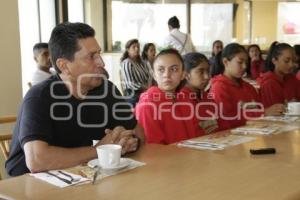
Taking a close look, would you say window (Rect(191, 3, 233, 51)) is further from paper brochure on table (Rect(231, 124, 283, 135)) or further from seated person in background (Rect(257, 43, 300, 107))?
paper brochure on table (Rect(231, 124, 283, 135))

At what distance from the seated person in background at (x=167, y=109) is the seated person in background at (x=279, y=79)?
3.57 feet

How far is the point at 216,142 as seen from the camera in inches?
72.0

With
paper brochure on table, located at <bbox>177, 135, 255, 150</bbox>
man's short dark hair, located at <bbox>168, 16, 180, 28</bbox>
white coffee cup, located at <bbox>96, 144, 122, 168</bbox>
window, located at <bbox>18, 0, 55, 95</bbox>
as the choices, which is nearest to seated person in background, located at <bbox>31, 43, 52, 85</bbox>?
window, located at <bbox>18, 0, 55, 95</bbox>

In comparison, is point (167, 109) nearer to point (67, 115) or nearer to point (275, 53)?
point (67, 115)

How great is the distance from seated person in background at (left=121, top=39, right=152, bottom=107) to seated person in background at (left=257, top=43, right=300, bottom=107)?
6.93 ft

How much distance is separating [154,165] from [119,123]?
50 centimetres

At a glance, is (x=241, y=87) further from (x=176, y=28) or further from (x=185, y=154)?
(x=176, y=28)

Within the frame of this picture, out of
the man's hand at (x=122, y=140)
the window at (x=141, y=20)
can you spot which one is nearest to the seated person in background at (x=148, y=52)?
the window at (x=141, y=20)

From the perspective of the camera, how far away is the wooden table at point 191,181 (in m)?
1.17

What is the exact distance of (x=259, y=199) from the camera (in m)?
1.12

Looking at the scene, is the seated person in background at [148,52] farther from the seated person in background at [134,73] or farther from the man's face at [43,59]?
the man's face at [43,59]

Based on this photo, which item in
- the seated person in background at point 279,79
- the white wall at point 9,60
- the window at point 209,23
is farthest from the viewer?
the window at point 209,23

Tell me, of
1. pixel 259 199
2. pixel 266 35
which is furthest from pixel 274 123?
pixel 266 35

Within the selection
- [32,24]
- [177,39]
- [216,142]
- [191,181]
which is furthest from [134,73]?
[191,181]
